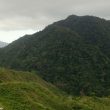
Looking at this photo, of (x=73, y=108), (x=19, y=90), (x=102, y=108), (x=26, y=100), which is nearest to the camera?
(x=26, y=100)

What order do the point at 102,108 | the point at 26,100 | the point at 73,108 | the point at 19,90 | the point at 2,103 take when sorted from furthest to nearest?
the point at 102,108 → the point at 73,108 → the point at 19,90 → the point at 26,100 → the point at 2,103

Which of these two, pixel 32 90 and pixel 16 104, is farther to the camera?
pixel 32 90

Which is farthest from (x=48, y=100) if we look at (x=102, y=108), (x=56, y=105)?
→ (x=102, y=108)

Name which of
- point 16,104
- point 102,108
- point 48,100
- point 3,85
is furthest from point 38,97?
point 102,108

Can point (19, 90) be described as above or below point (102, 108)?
above

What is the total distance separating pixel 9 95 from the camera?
185 ft

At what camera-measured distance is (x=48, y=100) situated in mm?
63656

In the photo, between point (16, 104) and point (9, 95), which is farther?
point (9, 95)

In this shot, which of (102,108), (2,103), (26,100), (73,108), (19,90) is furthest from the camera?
(102,108)

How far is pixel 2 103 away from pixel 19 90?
9957 millimetres

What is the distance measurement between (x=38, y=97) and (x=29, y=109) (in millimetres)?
11686

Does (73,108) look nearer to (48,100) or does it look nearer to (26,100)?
(48,100)

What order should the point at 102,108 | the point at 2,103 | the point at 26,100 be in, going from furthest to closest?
the point at 102,108 < the point at 26,100 < the point at 2,103

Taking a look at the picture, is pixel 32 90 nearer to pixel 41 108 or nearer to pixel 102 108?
pixel 41 108
